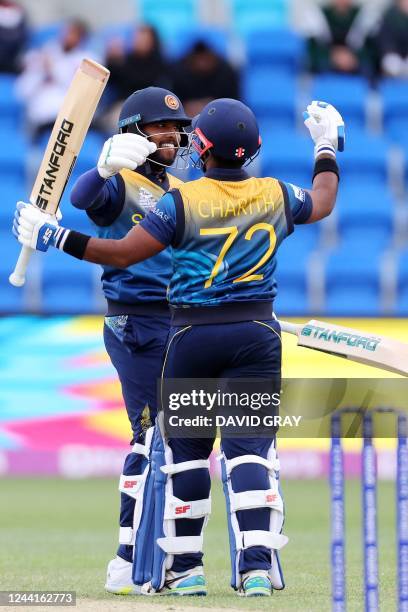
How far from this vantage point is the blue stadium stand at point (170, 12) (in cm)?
1563

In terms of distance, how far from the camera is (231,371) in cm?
536

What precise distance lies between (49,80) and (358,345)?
30.5ft

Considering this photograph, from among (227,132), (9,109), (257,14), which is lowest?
(227,132)

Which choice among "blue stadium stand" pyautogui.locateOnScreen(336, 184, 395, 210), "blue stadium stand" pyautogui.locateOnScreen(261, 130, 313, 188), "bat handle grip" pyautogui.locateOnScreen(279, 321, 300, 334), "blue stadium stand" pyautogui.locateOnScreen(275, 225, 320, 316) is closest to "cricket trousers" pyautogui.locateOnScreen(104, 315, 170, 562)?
"bat handle grip" pyautogui.locateOnScreen(279, 321, 300, 334)

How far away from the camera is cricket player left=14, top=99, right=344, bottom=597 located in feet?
17.2

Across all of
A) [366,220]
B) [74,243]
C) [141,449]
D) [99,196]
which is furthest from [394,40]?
[74,243]

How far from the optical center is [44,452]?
11484 mm

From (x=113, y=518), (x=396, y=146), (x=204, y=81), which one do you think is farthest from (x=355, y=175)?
(x=113, y=518)

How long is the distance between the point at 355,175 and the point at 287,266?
184 cm

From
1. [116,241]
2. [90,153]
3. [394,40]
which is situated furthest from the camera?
[394,40]

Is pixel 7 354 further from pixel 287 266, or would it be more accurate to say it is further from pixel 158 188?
pixel 158 188

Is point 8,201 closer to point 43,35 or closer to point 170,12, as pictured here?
point 43,35

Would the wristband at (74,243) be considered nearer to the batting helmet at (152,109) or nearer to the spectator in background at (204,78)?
the batting helmet at (152,109)

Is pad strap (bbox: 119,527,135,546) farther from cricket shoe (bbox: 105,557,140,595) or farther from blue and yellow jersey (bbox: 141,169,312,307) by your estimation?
blue and yellow jersey (bbox: 141,169,312,307)
